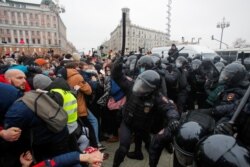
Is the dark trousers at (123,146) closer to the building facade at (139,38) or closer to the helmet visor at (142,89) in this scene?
the helmet visor at (142,89)

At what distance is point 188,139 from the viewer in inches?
77.9

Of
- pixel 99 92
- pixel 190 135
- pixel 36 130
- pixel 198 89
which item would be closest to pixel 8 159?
pixel 36 130

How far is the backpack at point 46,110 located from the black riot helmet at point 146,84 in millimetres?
1363

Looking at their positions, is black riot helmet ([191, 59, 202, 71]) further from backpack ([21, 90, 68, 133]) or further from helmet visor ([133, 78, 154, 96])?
backpack ([21, 90, 68, 133])

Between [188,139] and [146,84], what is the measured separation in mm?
1268

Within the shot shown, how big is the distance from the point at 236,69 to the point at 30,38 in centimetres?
8788

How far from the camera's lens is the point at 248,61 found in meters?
7.16

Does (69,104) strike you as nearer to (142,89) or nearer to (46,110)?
(46,110)

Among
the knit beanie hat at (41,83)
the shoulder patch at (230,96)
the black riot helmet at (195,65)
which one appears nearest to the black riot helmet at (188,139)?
the shoulder patch at (230,96)

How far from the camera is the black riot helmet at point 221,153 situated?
142cm

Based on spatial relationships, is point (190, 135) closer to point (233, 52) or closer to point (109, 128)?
point (109, 128)

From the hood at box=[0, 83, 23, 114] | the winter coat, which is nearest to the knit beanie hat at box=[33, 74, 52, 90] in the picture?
the winter coat

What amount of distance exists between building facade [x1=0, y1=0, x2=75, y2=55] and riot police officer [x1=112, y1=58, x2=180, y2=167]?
78.4m

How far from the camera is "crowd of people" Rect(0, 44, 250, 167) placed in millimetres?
1913
